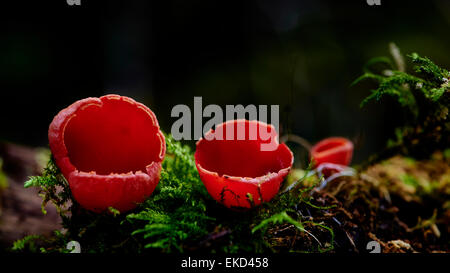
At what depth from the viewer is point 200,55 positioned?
4.63 metres

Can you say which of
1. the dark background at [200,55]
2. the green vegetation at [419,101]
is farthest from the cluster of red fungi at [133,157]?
the dark background at [200,55]

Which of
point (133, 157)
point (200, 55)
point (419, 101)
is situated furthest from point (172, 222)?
point (200, 55)

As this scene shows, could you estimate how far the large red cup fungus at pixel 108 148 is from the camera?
957mm

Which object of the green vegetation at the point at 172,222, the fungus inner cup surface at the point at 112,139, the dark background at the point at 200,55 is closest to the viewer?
the green vegetation at the point at 172,222

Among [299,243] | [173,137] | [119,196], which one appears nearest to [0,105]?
[173,137]

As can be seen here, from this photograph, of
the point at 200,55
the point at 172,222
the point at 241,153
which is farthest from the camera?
the point at 200,55

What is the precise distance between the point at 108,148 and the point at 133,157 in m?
0.09

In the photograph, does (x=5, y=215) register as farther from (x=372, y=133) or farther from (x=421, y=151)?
(x=372, y=133)

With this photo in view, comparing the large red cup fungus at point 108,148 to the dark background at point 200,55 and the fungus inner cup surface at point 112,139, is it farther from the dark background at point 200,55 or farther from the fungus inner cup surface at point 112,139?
the dark background at point 200,55

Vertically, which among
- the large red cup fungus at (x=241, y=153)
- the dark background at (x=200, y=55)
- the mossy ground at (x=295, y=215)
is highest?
the dark background at (x=200, y=55)

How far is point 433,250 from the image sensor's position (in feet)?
4.14

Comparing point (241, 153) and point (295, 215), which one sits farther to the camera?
point (241, 153)

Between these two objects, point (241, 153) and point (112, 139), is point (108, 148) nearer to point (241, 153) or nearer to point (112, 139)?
point (112, 139)

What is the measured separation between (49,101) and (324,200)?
155 inches
